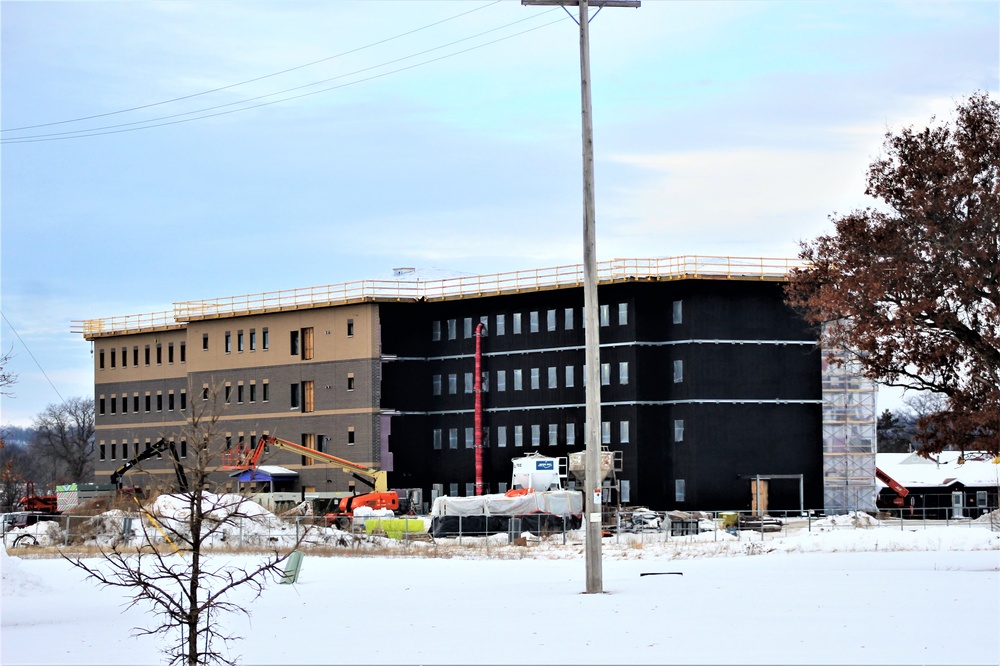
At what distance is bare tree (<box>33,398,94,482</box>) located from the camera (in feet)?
486

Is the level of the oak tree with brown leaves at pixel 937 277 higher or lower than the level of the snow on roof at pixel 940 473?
higher

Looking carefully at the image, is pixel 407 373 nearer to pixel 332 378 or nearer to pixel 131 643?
pixel 332 378

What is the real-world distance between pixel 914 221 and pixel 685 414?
155ft

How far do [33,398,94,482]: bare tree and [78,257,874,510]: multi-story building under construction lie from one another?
164 ft

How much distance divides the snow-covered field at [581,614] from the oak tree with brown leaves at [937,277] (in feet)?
13.7

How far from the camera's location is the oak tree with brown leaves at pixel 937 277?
27.9 meters

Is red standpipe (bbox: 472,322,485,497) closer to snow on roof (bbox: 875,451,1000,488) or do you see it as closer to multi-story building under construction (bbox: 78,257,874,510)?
multi-story building under construction (bbox: 78,257,874,510)

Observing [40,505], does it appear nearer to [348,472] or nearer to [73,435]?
[348,472]

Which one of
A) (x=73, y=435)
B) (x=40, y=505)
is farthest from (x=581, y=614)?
(x=73, y=435)

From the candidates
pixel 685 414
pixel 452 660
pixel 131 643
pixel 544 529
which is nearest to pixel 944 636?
pixel 452 660

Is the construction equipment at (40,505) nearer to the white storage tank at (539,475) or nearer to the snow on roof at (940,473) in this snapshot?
the white storage tank at (539,475)

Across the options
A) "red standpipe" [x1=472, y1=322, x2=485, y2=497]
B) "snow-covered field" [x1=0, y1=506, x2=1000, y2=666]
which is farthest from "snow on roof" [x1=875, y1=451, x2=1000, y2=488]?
"snow-covered field" [x1=0, y1=506, x2=1000, y2=666]

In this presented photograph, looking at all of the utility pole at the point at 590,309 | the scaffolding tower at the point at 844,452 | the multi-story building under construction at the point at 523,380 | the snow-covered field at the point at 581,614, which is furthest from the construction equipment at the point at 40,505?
the utility pole at the point at 590,309

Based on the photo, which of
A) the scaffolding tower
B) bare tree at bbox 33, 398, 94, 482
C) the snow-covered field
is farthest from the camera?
bare tree at bbox 33, 398, 94, 482
